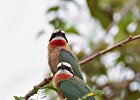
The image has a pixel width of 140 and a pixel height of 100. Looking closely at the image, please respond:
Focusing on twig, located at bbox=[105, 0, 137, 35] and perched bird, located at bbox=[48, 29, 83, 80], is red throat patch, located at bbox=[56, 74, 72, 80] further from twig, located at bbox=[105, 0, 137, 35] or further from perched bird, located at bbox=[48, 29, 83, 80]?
twig, located at bbox=[105, 0, 137, 35]

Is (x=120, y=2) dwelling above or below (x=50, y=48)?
above

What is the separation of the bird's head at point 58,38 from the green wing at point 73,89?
402mm

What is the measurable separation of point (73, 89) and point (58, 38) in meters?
0.48

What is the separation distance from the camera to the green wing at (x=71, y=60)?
7.84 feet

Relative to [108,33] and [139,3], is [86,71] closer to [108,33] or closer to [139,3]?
[108,33]

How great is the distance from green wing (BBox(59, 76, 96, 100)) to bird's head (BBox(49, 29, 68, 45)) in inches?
15.8

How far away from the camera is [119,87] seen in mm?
3979

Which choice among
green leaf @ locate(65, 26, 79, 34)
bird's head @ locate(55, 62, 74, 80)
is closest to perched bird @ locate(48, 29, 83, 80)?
bird's head @ locate(55, 62, 74, 80)

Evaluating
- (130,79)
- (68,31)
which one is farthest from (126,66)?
(68,31)

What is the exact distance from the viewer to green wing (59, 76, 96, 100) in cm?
205

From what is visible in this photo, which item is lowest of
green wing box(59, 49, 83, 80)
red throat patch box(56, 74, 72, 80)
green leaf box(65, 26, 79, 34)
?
red throat patch box(56, 74, 72, 80)

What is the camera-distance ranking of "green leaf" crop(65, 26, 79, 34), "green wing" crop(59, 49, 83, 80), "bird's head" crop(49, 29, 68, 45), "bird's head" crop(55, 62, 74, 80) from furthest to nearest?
"green leaf" crop(65, 26, 79, 34) → "bird's head" crop(49, 29, 68, 45) → "green wing" crop(59, 49, 83, 80) → "bird's head" crop(55, 62, 74, 80)

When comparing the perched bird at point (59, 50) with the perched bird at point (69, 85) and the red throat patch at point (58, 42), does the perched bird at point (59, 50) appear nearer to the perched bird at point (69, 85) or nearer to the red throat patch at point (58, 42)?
the red throat patch at point (58, 42)

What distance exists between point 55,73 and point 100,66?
6.13ft
